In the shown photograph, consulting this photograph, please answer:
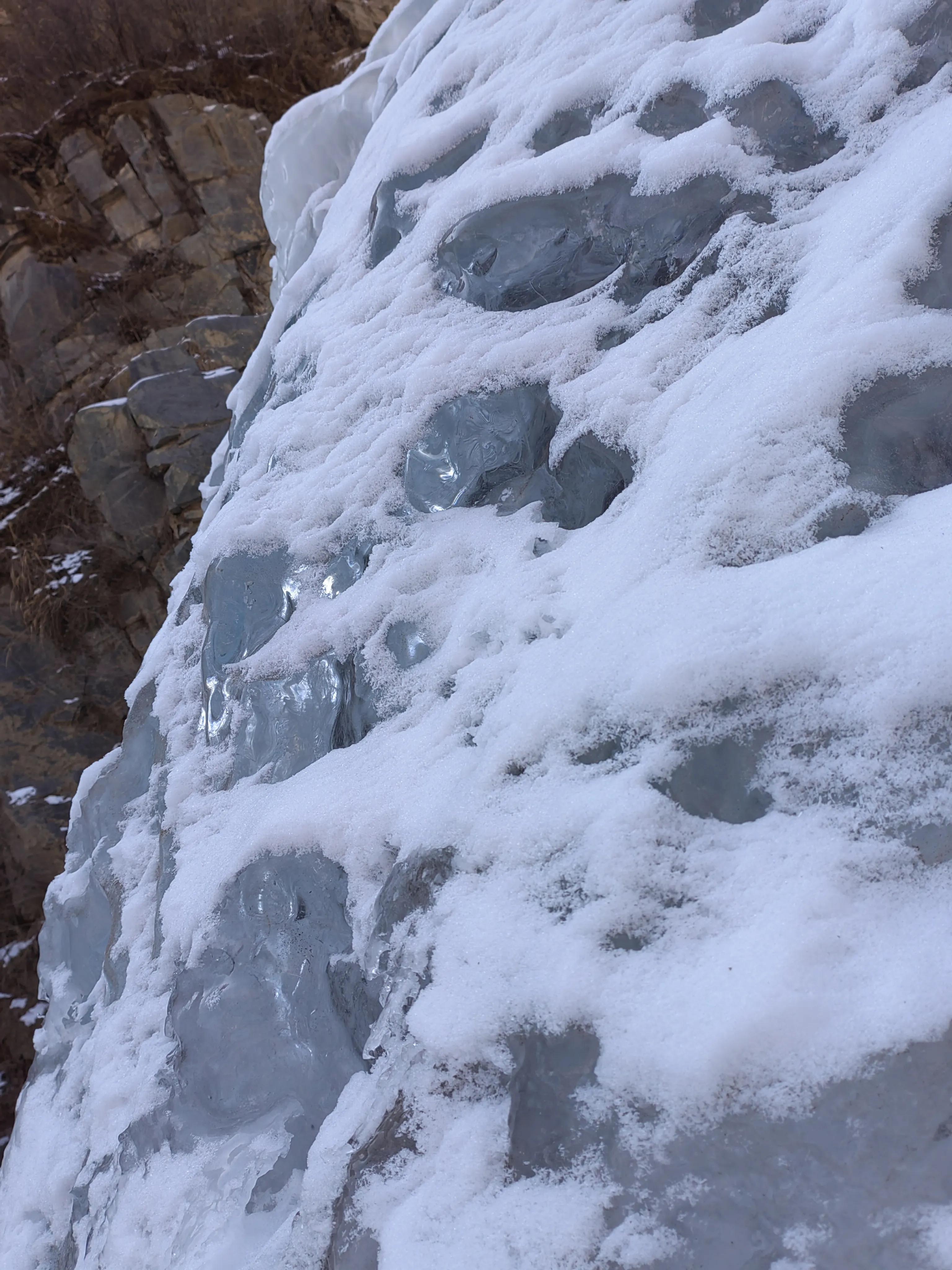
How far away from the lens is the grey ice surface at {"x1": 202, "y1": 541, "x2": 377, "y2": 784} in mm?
1249

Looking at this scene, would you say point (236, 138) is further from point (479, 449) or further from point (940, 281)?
point (940, 281)

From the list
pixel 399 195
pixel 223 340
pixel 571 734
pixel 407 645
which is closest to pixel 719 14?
pixel 399 195

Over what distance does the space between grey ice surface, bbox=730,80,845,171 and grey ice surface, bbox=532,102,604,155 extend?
0.29 meters

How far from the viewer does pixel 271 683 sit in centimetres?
134

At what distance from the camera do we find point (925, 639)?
745 millimetres

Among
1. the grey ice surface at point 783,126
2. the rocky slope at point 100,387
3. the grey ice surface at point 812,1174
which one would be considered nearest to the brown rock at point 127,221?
the rocky slope at point 100,387

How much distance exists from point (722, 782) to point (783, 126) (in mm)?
1001

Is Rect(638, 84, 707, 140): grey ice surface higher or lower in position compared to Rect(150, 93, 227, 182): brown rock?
lower

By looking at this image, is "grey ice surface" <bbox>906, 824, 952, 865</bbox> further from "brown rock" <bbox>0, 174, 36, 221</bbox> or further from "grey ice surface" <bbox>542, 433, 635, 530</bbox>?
"brown rock" <bbox>0, 174, 36, 221</bbox>

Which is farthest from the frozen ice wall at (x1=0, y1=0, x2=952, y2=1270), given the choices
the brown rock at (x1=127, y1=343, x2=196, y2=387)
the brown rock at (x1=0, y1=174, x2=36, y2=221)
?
the brown rock at (x1=0, y1=174, x2=36, y2=221)

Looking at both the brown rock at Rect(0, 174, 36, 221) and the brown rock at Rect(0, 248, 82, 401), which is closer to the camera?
the brown rock at Rect(0, 248, 82, 401)

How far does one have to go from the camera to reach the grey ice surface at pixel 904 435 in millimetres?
923

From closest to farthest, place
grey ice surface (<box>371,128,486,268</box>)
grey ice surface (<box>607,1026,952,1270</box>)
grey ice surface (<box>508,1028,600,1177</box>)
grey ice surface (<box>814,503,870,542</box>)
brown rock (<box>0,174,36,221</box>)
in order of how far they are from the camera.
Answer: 1. grey ice surface (<box>607,1026,952,1270</box>)
2. grey ice surface (<box>508,1028,600,1177</box>)
3. grey ice surface (<box>814,503,870,542</box>)
4. grey ice surface (<box>371,128,486,268</box>)
5. brown rock (<box>0,174,36,221</box>)

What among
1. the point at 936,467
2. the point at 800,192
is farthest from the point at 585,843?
the point at 800,192
